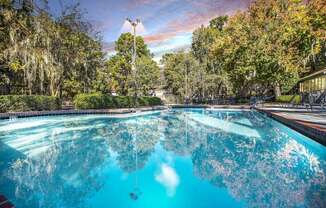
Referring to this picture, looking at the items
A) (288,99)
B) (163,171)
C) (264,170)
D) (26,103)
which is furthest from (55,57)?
(288,99)

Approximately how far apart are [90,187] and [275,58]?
850 inches

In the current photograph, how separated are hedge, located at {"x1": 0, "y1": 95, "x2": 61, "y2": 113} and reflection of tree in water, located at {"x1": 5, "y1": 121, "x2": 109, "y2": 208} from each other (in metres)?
9.03

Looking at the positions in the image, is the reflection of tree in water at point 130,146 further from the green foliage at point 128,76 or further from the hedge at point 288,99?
the green foliage at point 128,76

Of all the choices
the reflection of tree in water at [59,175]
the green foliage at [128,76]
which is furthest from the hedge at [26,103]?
the green foliage at [128,76]

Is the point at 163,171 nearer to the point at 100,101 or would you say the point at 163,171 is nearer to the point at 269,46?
the point at 100,101

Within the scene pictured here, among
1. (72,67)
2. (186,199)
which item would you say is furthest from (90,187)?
(72,67)

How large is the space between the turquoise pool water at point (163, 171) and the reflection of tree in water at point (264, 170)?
0.04ft

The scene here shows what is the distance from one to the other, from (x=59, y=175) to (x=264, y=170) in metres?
4.38

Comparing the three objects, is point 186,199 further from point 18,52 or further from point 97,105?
point 97,105

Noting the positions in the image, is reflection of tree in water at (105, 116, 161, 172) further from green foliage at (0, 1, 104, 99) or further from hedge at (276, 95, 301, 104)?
hedge at (276, 95, 301, 104)

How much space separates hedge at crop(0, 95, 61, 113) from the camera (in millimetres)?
14867

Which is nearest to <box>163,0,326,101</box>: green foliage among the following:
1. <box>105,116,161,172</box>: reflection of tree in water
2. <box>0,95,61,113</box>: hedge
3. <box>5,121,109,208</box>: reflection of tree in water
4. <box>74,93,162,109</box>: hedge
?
<box>74,93,162,109</box>: hedge

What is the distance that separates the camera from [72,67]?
21281 millimetres

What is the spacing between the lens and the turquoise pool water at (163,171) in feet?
12.6
